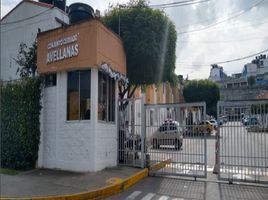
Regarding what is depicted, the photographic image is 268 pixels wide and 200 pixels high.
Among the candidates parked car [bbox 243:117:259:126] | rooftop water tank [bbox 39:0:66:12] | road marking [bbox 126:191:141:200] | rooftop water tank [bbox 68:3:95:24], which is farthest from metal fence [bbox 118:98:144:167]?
rooftop water tank [bbox 39:0:66:12]

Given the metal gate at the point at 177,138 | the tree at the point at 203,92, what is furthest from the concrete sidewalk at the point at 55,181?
the tree at the point at 203,92

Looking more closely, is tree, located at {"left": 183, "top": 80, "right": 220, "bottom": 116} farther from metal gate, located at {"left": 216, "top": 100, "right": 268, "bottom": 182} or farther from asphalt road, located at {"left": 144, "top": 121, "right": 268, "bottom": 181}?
metal gate, located at {"left": 216, "top": 100, "right": 268, "bottom": 182}

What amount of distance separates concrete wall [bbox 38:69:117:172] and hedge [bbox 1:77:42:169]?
12.8 inches

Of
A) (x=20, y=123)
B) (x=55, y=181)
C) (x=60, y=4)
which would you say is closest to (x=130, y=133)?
(x=55, y=181)

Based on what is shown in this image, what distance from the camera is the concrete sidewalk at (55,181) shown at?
8.56 meters

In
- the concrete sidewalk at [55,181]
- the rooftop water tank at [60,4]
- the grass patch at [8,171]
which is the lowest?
the concrete sidewalk at [55,181]

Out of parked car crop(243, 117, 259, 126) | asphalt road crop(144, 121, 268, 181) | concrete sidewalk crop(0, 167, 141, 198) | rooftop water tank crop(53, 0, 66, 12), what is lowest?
concrete sidewalk crop(0, 167, 141, 198)

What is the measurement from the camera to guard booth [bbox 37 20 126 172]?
1134 centimetres

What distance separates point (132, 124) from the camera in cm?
1302

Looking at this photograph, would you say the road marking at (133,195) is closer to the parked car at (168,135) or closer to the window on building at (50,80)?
the parked car at (168,135)

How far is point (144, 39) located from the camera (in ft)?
47.8

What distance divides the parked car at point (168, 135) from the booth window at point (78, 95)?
A: 2629 mm

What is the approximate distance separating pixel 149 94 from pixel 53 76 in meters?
18.1

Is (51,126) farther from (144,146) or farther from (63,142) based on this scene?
(144,146)
